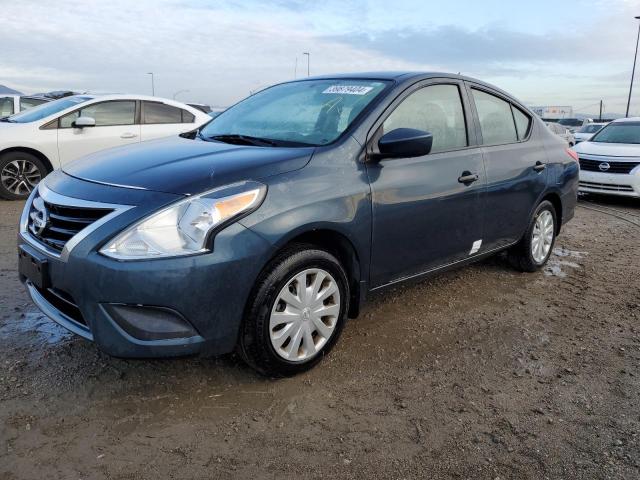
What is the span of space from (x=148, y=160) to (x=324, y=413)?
63.2 inches

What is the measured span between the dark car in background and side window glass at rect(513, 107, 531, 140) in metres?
0.48

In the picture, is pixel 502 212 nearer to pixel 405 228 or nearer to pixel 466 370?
pixel 405 228

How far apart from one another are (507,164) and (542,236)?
3.56 ft

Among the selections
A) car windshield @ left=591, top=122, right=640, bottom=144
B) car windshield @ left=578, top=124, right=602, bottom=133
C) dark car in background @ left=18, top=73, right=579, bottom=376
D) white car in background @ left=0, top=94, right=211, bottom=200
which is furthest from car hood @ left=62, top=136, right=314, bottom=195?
car windshield @ left=578, top=124, right=602, bottom=133

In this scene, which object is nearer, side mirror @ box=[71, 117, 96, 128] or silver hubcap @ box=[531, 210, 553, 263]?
silver hubcap @ box=[531, 210, 553, 263]

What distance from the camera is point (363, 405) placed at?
8.91 ft

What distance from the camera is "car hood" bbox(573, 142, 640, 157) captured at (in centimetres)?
923

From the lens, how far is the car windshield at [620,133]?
32.8ft

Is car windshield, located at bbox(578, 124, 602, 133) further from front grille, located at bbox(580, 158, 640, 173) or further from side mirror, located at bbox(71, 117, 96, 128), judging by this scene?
side mirror, located at bbox(71, 117, 96, 128)

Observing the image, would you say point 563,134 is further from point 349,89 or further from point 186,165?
point 186,165

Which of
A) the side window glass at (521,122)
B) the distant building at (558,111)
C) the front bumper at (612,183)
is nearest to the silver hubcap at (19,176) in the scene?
the side window glass at (521,122)

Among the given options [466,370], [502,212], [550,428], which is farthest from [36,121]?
[550,428]

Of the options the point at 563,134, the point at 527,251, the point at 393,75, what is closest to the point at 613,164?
the point at 563,134

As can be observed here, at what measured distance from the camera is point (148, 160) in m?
2.97
